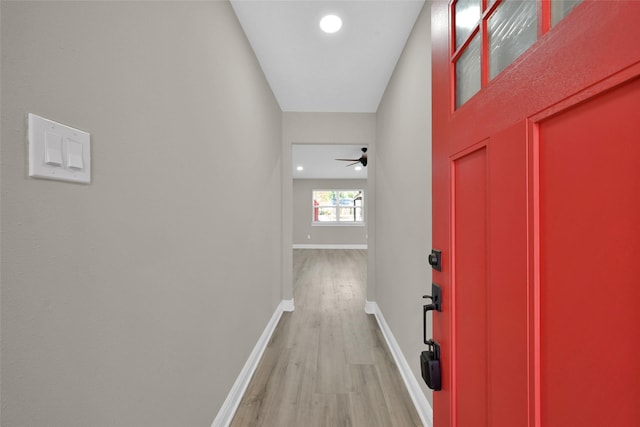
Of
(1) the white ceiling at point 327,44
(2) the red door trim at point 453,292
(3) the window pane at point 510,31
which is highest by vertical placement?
(1) the white ceiling at point 327,44

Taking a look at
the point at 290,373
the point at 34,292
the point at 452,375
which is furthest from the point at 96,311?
the point at 290,373

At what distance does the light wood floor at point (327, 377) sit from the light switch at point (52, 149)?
168cm

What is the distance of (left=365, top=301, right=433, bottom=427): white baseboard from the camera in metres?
1.57

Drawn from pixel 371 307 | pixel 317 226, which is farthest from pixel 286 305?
pixel 317 226

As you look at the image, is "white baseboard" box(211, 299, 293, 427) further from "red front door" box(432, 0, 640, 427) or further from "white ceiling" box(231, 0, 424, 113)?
"white ceiling" box(231, 0, 424, 113)

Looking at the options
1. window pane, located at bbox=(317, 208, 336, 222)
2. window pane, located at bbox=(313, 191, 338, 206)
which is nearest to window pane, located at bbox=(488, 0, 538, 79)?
window pane, located at bbox=(313, 191, 338, 206)

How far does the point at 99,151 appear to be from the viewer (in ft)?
2.42

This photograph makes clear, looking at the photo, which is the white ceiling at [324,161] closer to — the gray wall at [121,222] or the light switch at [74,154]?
the gray wall at [121,222]

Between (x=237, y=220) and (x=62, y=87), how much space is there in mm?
1244

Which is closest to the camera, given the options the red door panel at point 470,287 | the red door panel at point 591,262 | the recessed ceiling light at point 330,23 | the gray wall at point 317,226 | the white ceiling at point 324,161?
the red door panel at point 591,262

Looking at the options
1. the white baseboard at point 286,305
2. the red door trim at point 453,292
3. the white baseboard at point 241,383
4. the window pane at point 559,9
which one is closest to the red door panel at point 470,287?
the red door trim at point 453,292

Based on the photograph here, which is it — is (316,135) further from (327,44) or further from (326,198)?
(326,198)

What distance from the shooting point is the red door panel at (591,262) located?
397mm

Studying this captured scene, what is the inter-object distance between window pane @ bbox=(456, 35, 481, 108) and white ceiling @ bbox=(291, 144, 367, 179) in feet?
10.5
